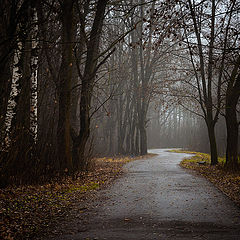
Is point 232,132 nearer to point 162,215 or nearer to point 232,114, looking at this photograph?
point 232,114

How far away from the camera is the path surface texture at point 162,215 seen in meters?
4.76

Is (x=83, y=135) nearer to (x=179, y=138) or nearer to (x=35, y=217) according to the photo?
(x=35, y=217)

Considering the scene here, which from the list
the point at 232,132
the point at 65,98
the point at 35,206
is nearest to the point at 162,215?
the point at 35,206

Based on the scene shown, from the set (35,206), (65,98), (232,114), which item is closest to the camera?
(35,206)

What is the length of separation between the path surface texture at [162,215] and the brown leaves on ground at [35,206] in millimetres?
586

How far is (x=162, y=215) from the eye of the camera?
590cm

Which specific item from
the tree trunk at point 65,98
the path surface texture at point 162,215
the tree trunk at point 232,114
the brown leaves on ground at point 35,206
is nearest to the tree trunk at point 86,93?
the tree trunk at point 65,98

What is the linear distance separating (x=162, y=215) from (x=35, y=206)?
237 centimetres

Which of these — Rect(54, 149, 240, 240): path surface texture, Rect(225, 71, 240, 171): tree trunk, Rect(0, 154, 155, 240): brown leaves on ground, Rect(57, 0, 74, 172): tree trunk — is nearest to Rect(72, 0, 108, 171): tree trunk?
Rect(57, 0, 74, 172): tree trunk

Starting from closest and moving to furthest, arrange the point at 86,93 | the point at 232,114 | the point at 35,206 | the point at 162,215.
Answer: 1. the point at 162,215
2. the point at 35,206
3. the point at 86,93
4. the point at 232,114

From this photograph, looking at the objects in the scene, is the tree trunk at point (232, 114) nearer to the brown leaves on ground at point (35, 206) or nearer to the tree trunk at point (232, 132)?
the tree trunk at point (232, 132)

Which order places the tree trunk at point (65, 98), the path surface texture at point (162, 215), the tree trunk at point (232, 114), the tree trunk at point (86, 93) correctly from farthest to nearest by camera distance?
the tree trunk at point (232, 114), the tree trunk at point (86, 93), the tree trunk at point (65, 98), the path surface texture at point (162, 215)

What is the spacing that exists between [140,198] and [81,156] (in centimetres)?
517

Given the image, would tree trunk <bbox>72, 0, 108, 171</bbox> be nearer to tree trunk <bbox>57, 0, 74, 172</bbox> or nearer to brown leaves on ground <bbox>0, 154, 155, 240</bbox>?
tree trunk <bbox>57, 0, 74, 172</bbox>
